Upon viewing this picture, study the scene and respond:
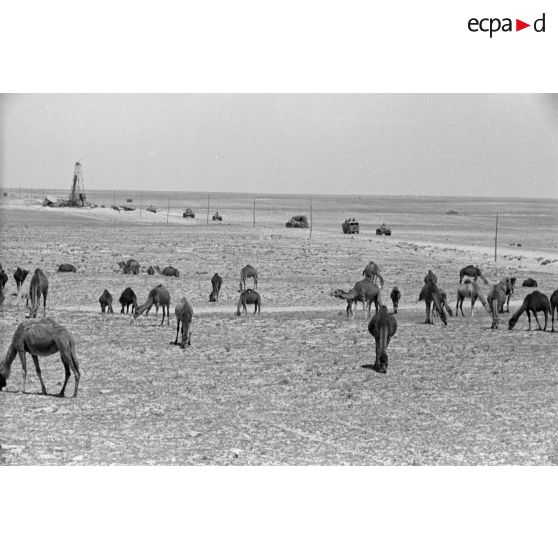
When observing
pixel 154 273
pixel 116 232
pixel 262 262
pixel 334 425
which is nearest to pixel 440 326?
pixel 334 425

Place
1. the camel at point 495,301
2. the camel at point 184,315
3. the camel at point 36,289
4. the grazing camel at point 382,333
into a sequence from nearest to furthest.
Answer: the grazing camel at point 382,333 → the camel at point 184,315 → the camel at point 495,301 → the camel at point 36,289

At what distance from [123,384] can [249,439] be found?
151 inches

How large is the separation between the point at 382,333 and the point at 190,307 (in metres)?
4.77

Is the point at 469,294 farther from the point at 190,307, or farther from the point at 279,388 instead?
the point at 279,388

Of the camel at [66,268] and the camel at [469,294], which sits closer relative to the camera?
the camel at [469,294]

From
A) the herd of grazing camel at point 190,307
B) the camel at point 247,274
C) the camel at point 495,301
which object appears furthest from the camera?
the camel at point 247,274

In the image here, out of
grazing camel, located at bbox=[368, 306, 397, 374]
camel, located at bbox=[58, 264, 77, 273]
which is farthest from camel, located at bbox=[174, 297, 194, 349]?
camel, located at bbox=[58, 264, 77, 273]

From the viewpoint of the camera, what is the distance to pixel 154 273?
33344mm

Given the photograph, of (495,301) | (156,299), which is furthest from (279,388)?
(495,301)

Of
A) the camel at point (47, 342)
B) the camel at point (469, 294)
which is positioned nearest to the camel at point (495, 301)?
the camel at point (469, 294)

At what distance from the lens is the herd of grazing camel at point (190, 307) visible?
43.8 ft

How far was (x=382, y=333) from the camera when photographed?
1581 cm

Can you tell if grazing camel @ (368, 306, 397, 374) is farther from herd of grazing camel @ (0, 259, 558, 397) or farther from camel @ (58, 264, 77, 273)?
camel @ (58, 264, 77, 273)

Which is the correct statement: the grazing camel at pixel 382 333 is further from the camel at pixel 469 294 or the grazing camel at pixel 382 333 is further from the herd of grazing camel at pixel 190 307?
the camel at pixel 469 294
